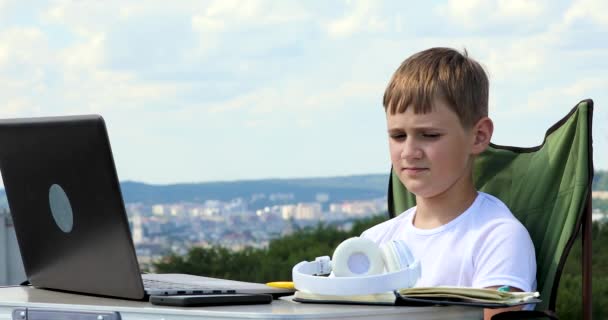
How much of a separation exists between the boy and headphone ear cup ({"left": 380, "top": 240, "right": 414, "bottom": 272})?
12.2 inches

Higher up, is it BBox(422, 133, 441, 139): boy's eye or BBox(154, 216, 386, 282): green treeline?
BBox(422, 133, 441, 139): boy's eye

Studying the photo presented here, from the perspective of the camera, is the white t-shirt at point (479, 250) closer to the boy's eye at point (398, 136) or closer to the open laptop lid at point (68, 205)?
the boy's eye at point (398, 136)

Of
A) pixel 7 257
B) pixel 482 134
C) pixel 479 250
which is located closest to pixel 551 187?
pixel 482 134

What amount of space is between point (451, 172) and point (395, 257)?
1.52ft

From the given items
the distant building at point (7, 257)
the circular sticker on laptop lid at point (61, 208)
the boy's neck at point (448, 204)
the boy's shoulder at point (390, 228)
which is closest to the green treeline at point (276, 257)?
the distant building at point (7, 257)

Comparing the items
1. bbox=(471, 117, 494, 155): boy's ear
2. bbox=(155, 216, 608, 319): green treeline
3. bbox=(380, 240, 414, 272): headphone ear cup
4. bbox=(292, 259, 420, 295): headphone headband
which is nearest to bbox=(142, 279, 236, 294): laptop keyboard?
bbox=(292, 259, 420, 295): headphone headband

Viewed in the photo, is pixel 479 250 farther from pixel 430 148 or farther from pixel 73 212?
pixel 73 212

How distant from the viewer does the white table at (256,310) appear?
2064mm

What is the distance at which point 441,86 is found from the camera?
264 centimetres

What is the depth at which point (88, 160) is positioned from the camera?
7.64 feet

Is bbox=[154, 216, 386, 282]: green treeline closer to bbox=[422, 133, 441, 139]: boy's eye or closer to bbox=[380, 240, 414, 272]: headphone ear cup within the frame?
bbox=[422, 133, 441, 139]: boy's eye

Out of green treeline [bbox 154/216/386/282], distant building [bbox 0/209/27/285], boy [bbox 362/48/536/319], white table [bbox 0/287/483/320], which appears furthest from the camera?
green treeline [bbox 154/216/386/282]

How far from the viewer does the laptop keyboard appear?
2.28 metres

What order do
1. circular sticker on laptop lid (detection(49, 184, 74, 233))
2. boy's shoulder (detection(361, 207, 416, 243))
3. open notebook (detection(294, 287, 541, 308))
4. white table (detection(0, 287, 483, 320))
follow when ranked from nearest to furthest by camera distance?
white table (detection(0, 287, 483, 320)), open notebook (detection(294, 287, 541, 308)), circular sticker on laptop lid (detection(49, 184, 74, 233)), boy's shoulder (detection(361, 207, 416, 243))
